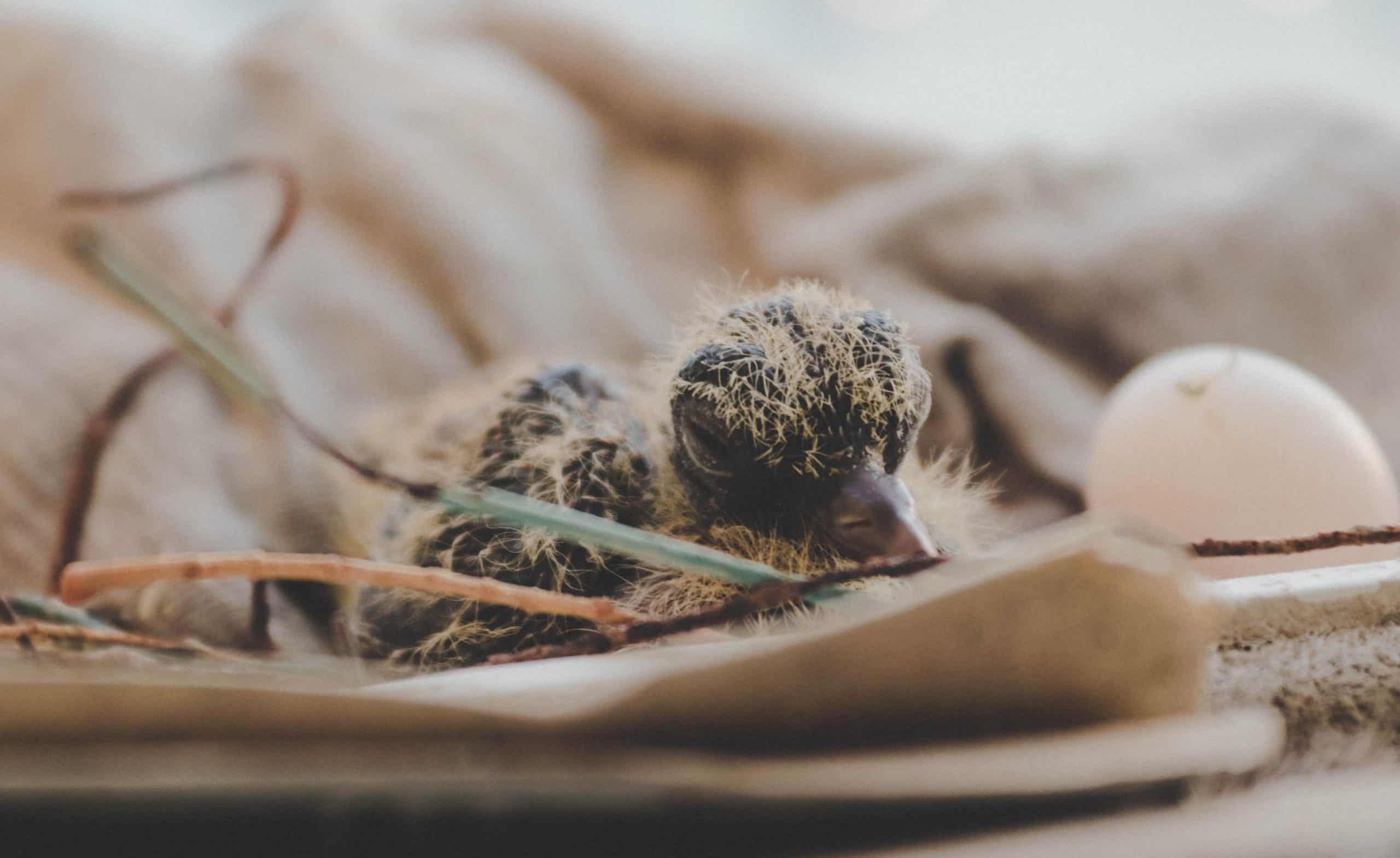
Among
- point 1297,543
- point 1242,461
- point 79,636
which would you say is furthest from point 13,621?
point 1242,461

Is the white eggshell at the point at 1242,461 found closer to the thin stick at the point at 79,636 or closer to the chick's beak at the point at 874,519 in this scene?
the chick's beak at the point at 874,519

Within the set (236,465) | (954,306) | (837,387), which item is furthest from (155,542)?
(954,306)

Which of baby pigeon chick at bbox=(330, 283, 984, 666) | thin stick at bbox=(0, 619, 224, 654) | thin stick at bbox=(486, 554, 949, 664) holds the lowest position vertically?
thin stick at bbox=(486, 554, 949, 664)

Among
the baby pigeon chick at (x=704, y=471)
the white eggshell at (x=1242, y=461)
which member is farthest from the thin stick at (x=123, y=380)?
the white eggshell at (x=1242, y=461)

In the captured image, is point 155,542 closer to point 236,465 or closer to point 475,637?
point 236,465

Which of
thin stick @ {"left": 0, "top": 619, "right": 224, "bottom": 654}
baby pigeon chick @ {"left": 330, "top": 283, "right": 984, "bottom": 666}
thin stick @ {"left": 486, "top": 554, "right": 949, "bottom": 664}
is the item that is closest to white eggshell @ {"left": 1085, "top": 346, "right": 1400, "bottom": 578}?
baby pigeon chick @ {"left": 330, "top": 283, "right": 984, "bottom": 666}

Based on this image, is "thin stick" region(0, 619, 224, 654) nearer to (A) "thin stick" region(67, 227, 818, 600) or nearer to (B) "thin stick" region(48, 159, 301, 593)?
(A) "thin stick" region(67, 227, 818, 600)
